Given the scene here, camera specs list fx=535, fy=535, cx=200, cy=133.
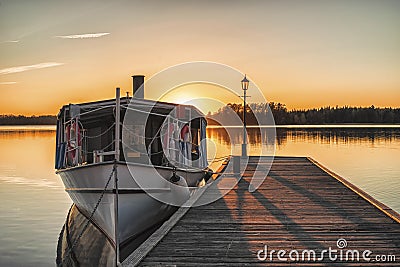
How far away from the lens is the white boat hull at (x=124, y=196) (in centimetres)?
977

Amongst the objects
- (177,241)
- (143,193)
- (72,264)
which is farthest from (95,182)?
(177,241)

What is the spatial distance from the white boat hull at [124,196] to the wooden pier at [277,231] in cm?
126

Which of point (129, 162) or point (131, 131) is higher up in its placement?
point (131, 131)

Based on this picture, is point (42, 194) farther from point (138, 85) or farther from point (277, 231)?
point (277, 231)

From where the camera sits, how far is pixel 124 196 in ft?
32.6

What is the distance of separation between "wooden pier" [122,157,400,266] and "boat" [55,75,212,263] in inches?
50.0

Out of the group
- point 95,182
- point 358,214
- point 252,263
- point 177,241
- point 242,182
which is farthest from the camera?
point 242,182

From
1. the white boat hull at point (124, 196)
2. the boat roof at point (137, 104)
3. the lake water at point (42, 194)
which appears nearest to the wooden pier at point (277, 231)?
the white boat hull at point (124, 196)

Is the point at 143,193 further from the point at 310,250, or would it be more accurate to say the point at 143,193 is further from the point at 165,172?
the point at 310,250

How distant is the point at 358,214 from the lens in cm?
868

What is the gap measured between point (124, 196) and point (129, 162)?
73 centimetres

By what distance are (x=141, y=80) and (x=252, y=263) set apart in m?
8.65

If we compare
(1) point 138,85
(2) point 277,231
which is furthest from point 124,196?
(1) point 138,85

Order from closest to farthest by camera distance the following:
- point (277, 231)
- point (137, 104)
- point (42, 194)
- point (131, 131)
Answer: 1. point (277, 231)
2. point (137, 104)
3. point (131, 131)
4. point (42, 194)
